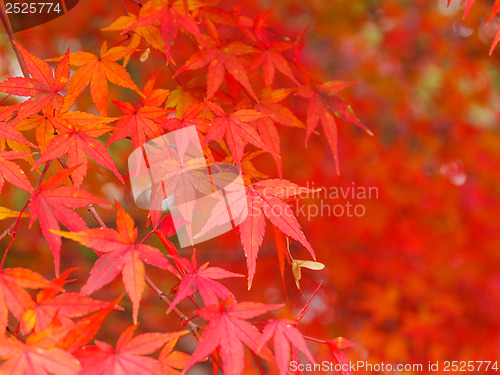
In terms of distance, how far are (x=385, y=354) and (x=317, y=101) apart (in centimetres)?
187

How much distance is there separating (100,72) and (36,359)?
2.09ft

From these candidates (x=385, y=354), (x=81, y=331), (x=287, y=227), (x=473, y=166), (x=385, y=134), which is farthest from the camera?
(x=385, y=134)

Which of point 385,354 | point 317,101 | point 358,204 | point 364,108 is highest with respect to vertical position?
point 317,101

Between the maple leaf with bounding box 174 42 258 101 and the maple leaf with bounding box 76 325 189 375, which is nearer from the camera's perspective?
the maple leaf with bounding box 76 325 189 375

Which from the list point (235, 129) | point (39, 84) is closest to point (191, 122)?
point (235, 129)

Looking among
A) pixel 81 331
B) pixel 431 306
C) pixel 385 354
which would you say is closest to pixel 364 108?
pixel 431 306

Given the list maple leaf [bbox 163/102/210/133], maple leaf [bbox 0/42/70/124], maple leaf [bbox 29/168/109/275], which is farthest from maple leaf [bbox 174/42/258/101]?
maple leaf [bbox 29/168/109/275]

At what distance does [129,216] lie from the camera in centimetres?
70

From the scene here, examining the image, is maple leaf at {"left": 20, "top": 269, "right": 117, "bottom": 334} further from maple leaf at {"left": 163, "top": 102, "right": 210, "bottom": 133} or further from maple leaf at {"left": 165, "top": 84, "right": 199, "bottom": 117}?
maple leaf at {"left": 165, "top": 84, "right": 199, "bottom": 117}

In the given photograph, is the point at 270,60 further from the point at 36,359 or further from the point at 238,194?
the point at 36,359

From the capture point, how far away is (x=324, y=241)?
257 cm

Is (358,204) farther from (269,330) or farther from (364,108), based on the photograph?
(269,330)

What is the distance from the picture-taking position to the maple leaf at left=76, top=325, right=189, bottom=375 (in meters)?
0.61

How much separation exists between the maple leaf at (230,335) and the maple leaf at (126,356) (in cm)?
5
